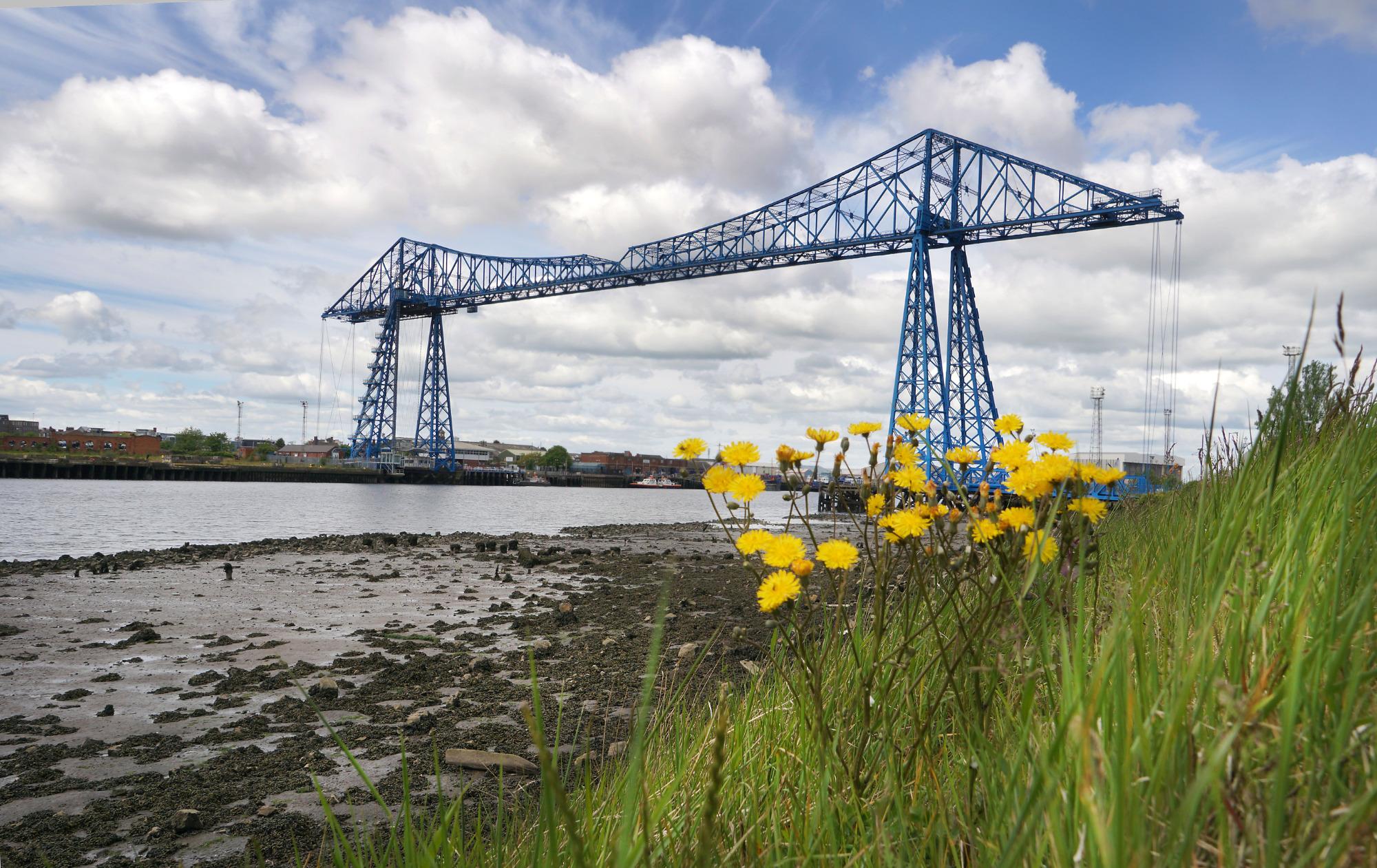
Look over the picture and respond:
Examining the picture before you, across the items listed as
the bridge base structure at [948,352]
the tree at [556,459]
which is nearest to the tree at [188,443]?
the tree at [556,459]

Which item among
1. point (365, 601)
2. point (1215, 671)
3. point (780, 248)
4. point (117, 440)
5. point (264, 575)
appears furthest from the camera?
point (117, 440)

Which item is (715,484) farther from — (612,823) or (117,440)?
(117,440)

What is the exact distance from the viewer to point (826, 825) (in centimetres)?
155

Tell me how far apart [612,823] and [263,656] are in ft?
17.7

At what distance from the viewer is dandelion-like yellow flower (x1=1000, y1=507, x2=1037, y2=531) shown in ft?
5.32

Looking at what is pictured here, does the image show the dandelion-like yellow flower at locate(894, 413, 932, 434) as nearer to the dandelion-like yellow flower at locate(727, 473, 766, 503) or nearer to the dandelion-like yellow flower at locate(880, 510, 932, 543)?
the dandelion-like yellow flower at locate(880, 510, 932, 543)

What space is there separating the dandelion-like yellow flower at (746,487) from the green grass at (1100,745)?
16.8 inches

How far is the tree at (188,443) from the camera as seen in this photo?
87.5 m

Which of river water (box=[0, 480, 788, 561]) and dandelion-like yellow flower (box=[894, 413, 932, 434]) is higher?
dandelion-like yellow flower (box=[894, 413, 932, 434])

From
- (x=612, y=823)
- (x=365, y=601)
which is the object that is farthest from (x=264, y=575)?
(x=612, y=823)

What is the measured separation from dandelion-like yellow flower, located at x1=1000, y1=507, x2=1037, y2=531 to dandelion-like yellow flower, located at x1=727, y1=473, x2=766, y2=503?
0.50 meters

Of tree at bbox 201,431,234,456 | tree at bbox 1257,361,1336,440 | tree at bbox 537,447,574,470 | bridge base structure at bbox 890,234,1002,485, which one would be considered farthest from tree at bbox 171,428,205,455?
tree at bbox 1257,361,1336,440

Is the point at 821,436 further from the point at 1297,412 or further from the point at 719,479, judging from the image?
the point at 1297,412

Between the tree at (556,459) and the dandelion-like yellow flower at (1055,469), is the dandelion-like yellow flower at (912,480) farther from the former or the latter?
the tree at (556,459)
